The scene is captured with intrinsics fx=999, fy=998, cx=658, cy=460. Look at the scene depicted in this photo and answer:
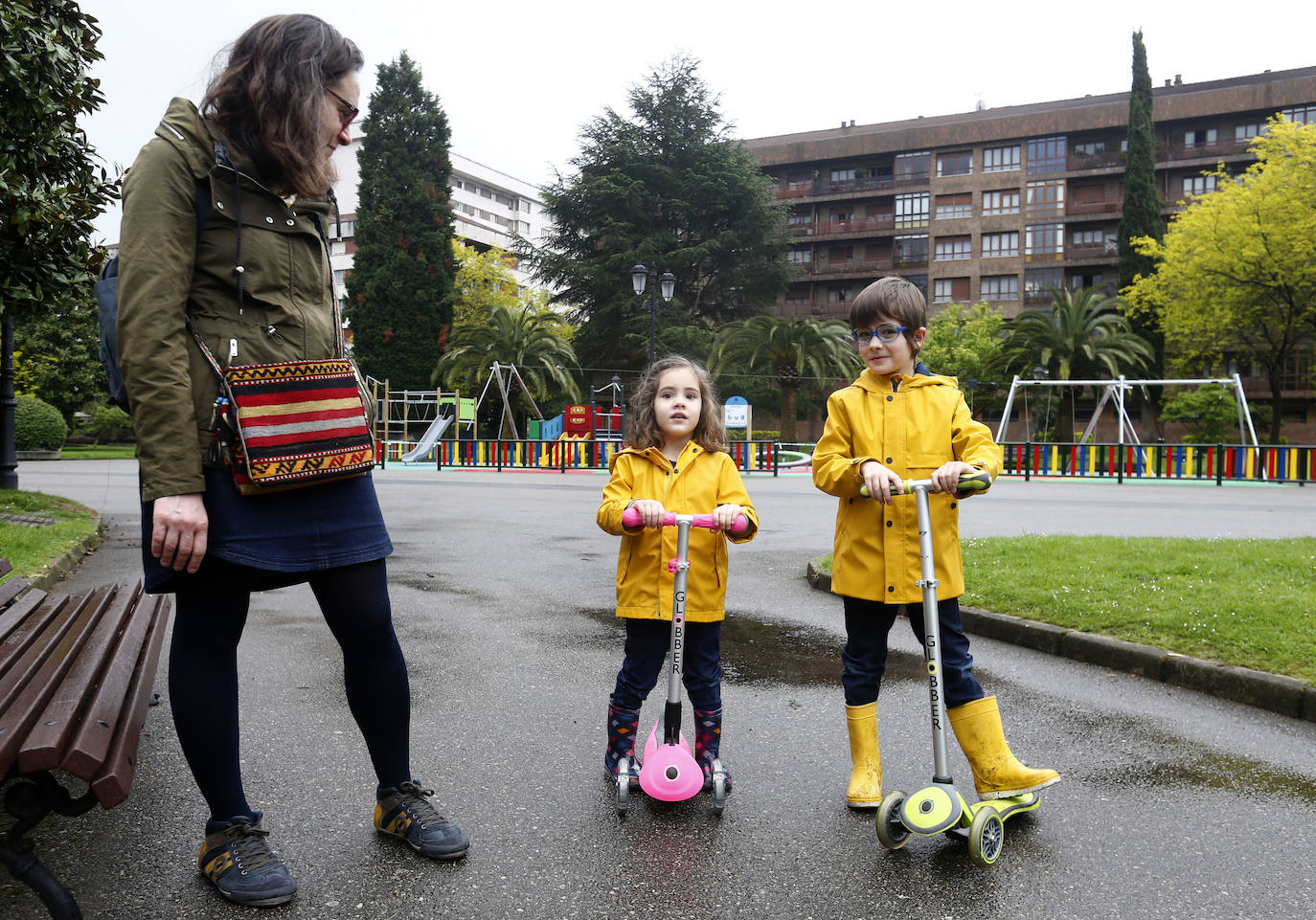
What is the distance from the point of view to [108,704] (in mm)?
2547

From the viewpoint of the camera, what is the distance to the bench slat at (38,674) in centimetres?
218

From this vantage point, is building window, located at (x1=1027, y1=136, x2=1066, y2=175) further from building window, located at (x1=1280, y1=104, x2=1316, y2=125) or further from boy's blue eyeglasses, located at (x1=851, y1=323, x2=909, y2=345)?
boy's blue eyeglasses, located at (x1=851, y1=323, x2=909, y2=345)

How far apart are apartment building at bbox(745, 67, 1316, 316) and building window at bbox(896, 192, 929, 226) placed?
0.27ft

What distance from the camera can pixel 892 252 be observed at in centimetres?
6488

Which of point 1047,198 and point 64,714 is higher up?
point 1047,198

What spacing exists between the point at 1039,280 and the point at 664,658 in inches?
2454

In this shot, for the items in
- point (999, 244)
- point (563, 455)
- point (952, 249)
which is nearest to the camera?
point (563, 455)

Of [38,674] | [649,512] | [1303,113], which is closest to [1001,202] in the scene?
[1303,113]

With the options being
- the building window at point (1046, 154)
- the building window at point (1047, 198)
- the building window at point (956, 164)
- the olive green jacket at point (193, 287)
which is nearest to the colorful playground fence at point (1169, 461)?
the olive green jacket at point (193, 287)

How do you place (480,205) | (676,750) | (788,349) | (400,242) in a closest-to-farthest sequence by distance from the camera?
1. (676,750)
2. (788,349)
3. (400,242)
4. (480,205)

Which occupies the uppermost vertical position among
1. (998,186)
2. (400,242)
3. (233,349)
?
(998,186)

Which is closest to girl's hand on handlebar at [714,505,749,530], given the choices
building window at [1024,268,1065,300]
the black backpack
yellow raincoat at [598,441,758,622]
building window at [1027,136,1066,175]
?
yellow raincoat at [598,441,758,622]

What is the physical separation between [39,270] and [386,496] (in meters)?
9.70

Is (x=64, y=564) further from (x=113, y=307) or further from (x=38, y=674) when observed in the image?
(x=113, y=307)
